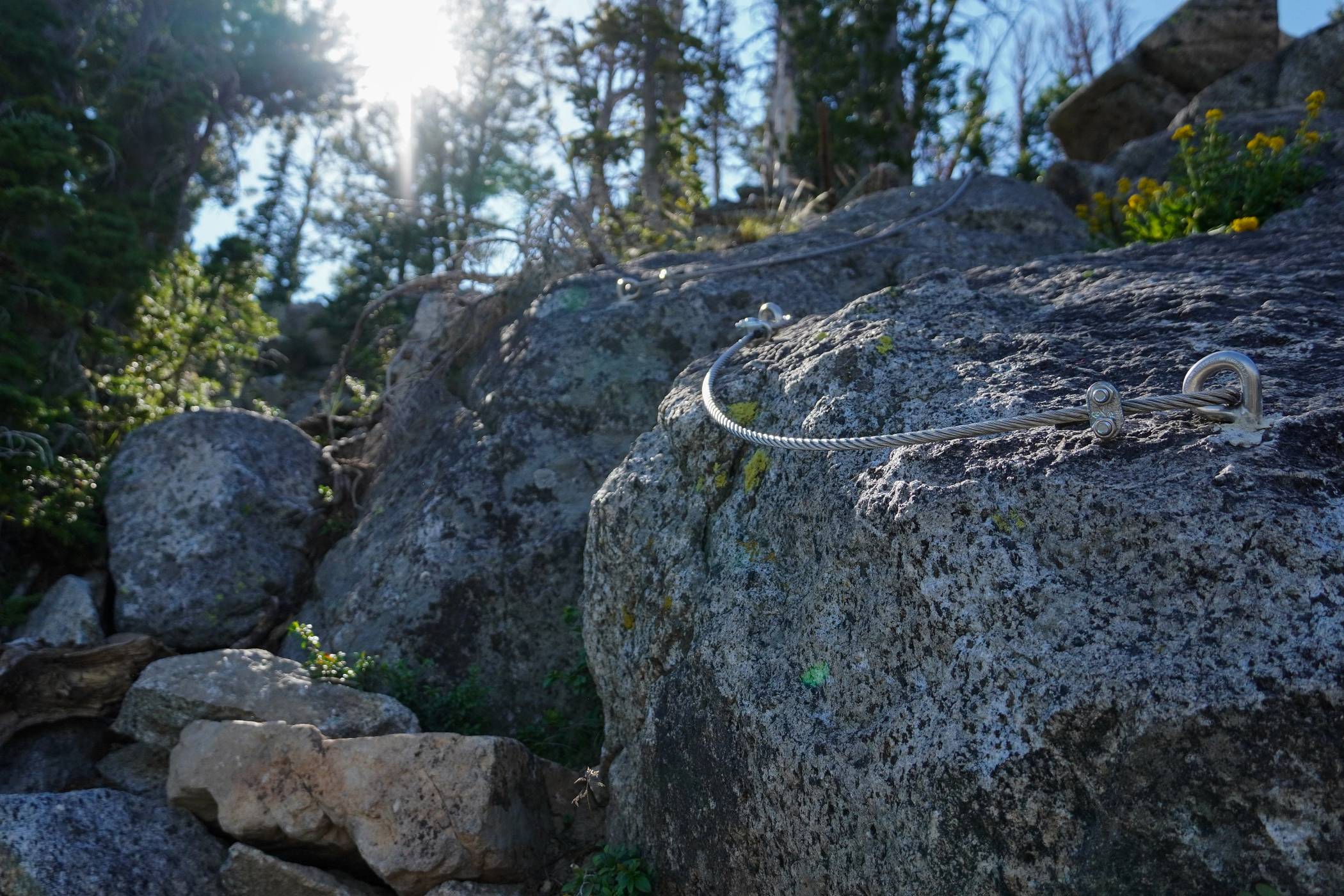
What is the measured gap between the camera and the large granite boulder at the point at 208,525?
15.5ft

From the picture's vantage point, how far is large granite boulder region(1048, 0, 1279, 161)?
11.8 metres

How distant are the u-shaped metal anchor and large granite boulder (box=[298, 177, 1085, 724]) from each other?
2.80 meters

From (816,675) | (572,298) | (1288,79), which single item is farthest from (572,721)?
(1288,79)

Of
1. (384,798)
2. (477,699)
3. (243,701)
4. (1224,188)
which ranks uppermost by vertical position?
(1224,188)

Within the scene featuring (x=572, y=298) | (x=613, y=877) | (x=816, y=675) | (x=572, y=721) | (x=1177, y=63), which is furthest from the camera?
(x=1177, y=63)

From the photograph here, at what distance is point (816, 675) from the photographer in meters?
2.39

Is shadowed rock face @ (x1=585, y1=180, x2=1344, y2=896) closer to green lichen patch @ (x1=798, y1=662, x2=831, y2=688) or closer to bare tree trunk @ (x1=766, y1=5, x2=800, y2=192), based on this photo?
green lichen patch @ (x1=798, y1=662, x2=831, y2=688)

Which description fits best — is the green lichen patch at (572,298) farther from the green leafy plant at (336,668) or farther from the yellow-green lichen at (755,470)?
the yellow-green lichen at (755,470)

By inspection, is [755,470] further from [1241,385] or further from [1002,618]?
[1241,385]

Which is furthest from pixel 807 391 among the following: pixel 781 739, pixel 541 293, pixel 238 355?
pixel 238 355

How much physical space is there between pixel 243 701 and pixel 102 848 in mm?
657

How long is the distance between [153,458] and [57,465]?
19.4 inches

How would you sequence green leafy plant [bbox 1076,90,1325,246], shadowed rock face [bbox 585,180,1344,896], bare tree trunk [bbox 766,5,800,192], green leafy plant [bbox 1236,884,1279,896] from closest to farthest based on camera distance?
green leafy plant [bbox 1236,884,1279,896] → shadowed rock face [bbox 585,180,1344,896] → green leafy plant [bbox 1076,90,1325,246] → bare tree trunk [bbox 766,5,800,192]

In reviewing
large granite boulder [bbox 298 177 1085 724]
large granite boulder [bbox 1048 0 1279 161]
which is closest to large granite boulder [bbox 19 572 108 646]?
large granite boulder [bbox 298 177 1085 724]
